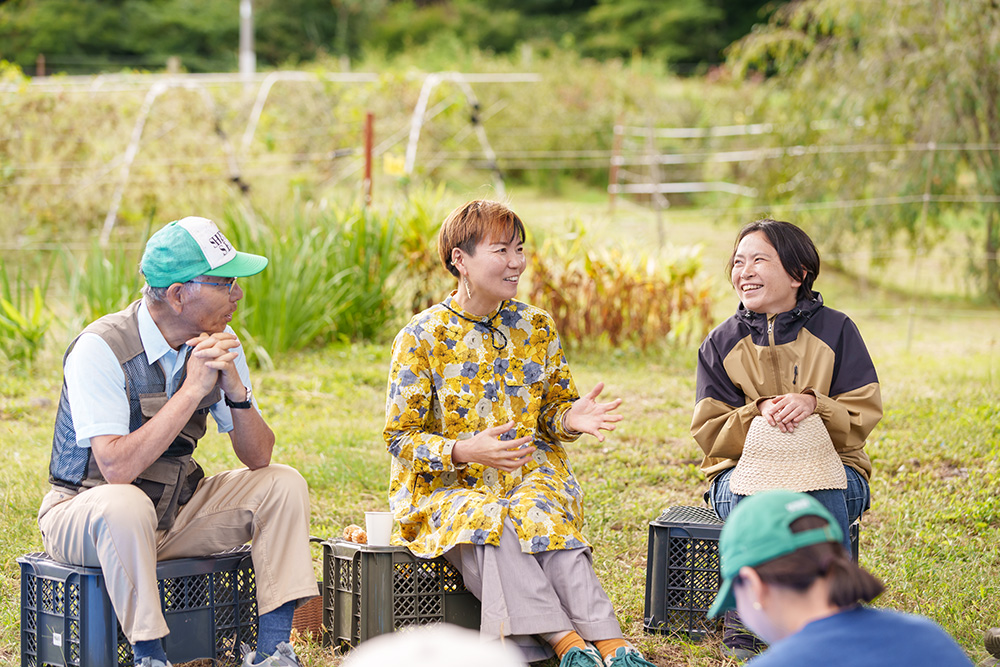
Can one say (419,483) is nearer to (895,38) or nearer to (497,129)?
(895,38)

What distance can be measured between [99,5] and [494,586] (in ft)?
96.2

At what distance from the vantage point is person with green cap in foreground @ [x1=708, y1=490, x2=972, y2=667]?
1.53m

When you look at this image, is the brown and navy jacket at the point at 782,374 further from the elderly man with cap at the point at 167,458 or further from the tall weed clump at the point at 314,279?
the tall weed clump at the point at 314,279

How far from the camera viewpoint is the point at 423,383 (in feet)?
10.2

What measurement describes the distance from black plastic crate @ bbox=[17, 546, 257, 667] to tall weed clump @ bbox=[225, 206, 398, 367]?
3.97 metres

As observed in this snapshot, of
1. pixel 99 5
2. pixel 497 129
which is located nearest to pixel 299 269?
pixel 497 129

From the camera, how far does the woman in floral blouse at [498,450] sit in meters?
2.82

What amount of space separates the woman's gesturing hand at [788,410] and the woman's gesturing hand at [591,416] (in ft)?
1.43

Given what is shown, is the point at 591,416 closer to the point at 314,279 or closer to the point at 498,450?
the point at 498,450

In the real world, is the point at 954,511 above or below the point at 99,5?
below

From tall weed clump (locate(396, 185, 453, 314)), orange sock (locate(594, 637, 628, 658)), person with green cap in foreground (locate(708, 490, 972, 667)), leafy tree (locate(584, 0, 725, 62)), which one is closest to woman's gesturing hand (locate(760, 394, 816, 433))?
orange sock (locate(594, 637, 628, 658))

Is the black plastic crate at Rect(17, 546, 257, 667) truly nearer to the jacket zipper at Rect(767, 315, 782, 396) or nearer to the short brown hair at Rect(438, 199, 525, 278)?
the short brown hair at Rect(438, 199, 525, 278)

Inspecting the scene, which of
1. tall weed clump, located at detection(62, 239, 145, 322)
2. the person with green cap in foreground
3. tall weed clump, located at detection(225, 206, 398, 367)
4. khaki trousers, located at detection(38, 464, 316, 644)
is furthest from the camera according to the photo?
tall weed clump, located at detection(225, 206, 398, 367)

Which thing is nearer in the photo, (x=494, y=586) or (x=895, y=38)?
(x=494, y=586)
